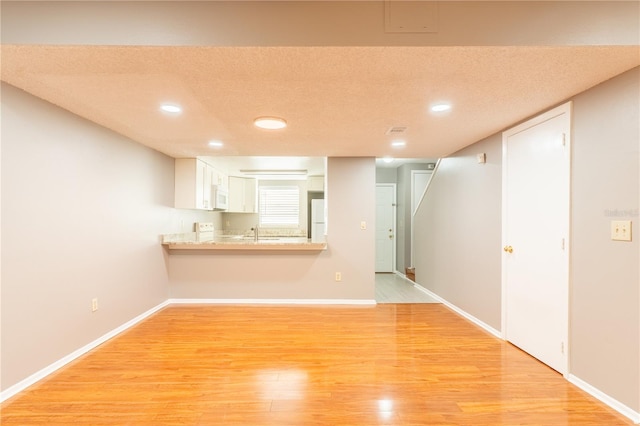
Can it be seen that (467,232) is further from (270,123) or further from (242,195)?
(242,195)

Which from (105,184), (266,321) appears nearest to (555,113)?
(266,321)

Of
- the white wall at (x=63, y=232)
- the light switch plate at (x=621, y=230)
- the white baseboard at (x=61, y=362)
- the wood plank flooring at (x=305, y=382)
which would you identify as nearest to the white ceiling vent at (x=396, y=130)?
the light switch plate at (x=621, y=230)

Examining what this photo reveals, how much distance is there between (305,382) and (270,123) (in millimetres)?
2261

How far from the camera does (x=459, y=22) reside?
1525 millimetres

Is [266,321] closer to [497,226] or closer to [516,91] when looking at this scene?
[497,226]

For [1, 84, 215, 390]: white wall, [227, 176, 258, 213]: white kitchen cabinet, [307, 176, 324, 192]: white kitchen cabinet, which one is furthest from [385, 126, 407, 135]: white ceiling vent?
[227, 176, 258, 213]: white kitchen cabinet

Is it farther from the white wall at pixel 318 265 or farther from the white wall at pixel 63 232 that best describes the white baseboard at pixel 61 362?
the white wall at pixel 318 265

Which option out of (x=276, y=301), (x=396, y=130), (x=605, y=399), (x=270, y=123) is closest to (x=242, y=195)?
(x=276, y=301)

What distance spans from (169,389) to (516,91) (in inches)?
134

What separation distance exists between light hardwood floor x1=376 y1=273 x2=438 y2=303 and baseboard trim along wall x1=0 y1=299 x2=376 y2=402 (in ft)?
1.69

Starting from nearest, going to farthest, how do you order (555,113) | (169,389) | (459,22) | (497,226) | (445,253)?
(459,22) → (169,389) → (555,113) → (497,226) → (445,253)

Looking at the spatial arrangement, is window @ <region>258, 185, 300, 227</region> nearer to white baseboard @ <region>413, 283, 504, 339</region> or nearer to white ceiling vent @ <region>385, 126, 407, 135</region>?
white baseboard @ <region>413, 283, 504, 339</region>

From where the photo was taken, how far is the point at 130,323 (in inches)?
133

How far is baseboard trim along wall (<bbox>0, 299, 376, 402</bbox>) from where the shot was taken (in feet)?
6.88
